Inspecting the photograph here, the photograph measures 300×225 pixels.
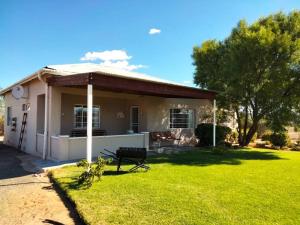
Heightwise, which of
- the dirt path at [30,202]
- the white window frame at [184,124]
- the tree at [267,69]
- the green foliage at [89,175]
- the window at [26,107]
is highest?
the tree at [267,69]

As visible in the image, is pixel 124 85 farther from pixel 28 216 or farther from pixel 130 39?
pixel 130 39

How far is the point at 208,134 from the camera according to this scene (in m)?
15.0

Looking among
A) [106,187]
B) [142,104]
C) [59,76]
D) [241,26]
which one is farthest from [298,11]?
[106,187]

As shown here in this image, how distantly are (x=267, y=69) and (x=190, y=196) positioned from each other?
34.2 ft

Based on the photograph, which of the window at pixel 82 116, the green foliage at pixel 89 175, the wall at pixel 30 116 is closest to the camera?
the green foliage at pixel 89 175

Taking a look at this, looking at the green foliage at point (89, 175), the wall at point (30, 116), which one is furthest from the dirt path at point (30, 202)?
the wall at point (30, 116)

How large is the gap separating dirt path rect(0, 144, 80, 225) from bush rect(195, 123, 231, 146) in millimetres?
9919

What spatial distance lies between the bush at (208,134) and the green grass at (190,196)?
6395mm

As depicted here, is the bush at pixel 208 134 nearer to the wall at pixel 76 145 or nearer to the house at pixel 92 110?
the house at pixel 92 110

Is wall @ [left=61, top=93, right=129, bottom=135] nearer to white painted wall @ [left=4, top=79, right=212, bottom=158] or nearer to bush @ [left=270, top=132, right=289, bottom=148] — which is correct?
white painted wall @ [left=4, top=79, right=212, bottom=158]

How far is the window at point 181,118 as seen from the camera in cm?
1582

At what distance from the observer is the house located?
9.39m

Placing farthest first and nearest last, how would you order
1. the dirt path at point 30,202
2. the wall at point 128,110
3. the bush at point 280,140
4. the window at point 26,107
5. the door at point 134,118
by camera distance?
the bush at point 280,140 → the door at point 134,118 → the wall at point 128,110 → the window at point 26,107 → the dirt path at point 30,202

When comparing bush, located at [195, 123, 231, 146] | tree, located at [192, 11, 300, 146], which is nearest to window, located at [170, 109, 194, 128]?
bush, located at [195, 123, 231, 146]
